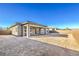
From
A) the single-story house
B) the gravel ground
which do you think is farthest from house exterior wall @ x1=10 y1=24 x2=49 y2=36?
the gravel ground

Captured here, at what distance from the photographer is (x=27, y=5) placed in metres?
3.05

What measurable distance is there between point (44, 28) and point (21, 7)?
0.53 m

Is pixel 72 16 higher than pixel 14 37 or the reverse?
higher

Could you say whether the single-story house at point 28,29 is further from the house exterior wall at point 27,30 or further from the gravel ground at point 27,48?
the gravel ground at point 27,48

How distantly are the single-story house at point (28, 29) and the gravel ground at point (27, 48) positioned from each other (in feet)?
0.38

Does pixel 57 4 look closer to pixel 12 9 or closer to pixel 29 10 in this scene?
pixel 29 10

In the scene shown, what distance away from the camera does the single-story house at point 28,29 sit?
3.11 m

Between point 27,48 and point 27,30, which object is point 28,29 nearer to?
point 27,30

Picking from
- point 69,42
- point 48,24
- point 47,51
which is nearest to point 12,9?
point 48,24

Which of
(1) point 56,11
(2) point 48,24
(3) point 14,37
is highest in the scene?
(1) point 56,11

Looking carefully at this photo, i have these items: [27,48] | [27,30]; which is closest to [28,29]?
[27,30]

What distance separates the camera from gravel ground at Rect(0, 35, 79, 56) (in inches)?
120

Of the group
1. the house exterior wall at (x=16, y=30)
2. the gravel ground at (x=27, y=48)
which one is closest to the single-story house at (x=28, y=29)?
the house exterior wall at (x=16, y=30)

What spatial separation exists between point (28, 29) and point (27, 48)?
1.14 ft
